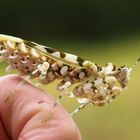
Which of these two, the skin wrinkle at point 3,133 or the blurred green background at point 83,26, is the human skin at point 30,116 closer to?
the skin wrinkle at point 3,133

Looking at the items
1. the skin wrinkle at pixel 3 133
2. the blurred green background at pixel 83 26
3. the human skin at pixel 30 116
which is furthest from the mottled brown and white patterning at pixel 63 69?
the blurred green background at pixel 83 26

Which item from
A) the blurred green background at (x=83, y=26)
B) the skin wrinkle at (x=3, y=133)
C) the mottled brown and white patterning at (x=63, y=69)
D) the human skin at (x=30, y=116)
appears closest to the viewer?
the human skin at (x=30, y=116)

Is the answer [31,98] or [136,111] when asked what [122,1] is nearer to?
[136,111]

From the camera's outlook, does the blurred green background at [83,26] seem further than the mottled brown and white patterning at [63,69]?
Yes

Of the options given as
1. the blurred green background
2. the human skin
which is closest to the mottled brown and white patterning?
the human skin

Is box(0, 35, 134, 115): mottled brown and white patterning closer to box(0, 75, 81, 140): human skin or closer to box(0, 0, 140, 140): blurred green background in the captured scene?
box(0, 75, 81, 140): human skin

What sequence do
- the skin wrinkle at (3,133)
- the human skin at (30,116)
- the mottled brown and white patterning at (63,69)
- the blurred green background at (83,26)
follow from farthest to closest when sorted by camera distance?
the blurred green background at (83,26) → the skin wrinkle at (3,133) → the mottled brown and white patterning at (63,69) → the human skin at (30,116)

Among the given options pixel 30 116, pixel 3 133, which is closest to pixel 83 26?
pixel 3 133

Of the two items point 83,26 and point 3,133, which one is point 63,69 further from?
point 83,26

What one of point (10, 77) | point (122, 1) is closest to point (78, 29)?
point (122, 1)
